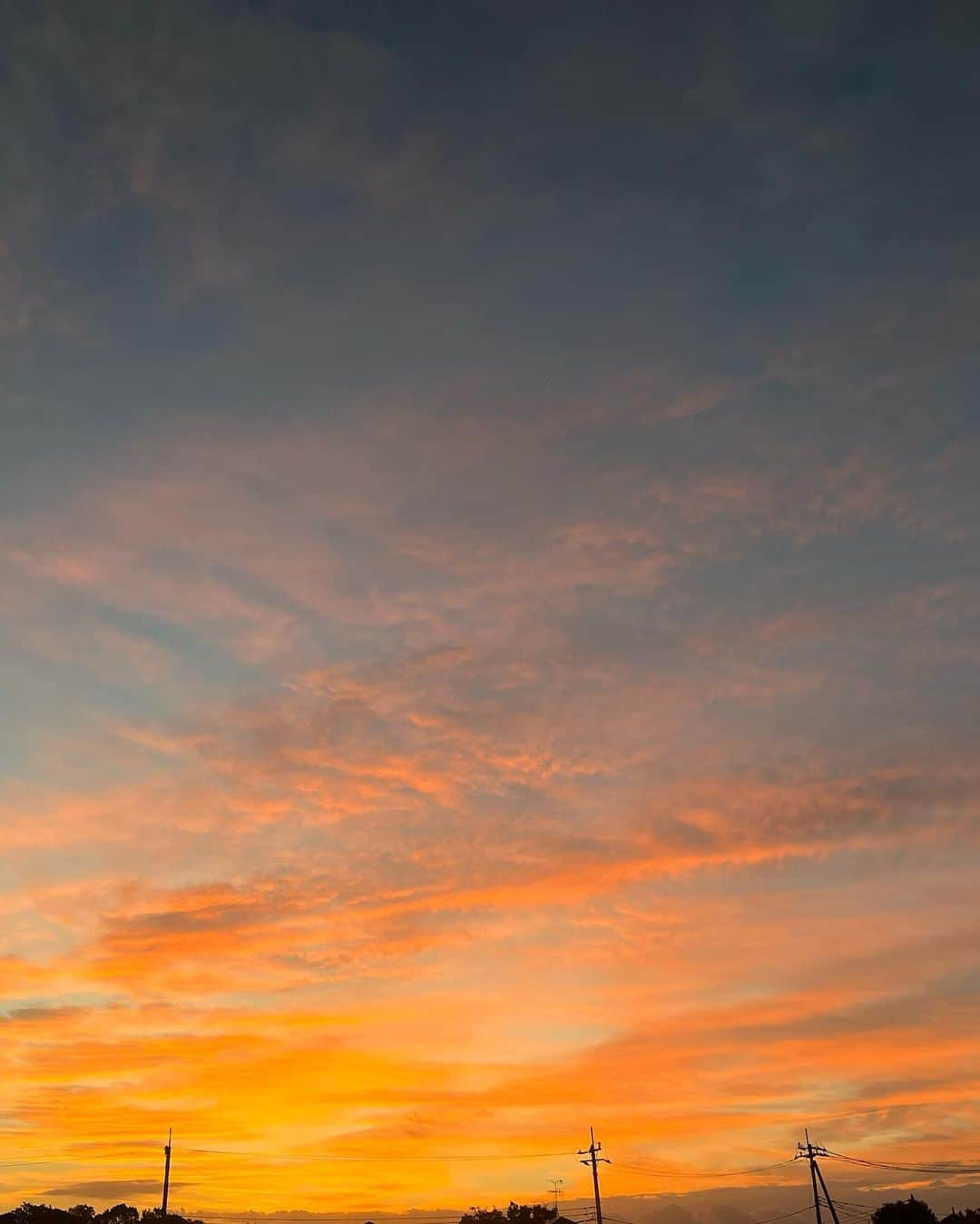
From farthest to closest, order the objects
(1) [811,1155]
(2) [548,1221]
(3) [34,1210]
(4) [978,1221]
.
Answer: (2) [548,1221] → (3) [34,1210] → (4) [978,1221] → (1) [811,1155]

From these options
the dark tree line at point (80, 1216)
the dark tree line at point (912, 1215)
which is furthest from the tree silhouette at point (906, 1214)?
the dark tree line at point (80, 1216)

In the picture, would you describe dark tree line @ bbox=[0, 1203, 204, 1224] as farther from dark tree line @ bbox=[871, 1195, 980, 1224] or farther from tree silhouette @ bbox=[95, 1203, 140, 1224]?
dark tree line @ bbox=[871, 1195, 980, 1224]

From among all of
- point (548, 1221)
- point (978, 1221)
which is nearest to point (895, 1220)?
point (978, 1221)

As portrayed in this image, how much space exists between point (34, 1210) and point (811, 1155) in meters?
91.2

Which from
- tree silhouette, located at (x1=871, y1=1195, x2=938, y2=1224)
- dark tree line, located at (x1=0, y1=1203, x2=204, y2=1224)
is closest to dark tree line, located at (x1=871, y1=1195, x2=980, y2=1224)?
tree silhouette, located at (x1=871, y1=1195, x2=938, y2=1224)

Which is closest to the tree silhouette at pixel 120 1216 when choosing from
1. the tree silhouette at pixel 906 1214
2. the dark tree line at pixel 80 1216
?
the dark tree line at pixel 80 1216

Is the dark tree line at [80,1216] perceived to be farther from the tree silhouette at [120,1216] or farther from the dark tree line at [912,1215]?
the dark tree line at [912,1215]

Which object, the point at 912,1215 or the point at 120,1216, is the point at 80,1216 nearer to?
the point at 120,1216

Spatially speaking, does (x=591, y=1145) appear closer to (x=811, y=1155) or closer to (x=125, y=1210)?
(x=811, y=1155)

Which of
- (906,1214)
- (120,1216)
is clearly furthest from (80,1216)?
(906,1214)

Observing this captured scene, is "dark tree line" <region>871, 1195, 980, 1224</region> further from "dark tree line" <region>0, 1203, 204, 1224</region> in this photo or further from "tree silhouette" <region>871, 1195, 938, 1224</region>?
"dark tree line" <region>0, 1203, 204, 1224</region>

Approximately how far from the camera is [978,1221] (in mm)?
116250

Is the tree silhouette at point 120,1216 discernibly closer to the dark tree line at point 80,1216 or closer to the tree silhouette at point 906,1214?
the dark tree line at point 80,1216

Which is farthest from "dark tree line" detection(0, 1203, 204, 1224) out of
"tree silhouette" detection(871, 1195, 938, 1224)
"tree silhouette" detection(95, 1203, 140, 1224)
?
"tree silhouette" detection(871, 1195, 938, 1224)
